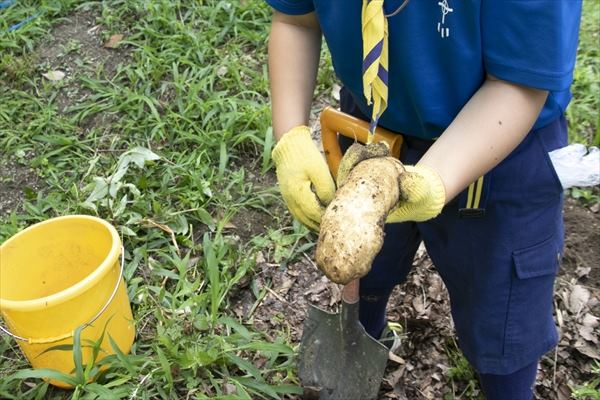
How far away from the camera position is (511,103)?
1.22 m

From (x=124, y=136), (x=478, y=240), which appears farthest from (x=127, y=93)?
(x=478, y=240)

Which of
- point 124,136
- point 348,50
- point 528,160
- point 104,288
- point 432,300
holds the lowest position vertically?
point 432,300

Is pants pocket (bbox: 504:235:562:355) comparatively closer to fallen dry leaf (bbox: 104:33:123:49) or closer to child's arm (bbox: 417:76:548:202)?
child's arm (bbox: 417:76:548:202)

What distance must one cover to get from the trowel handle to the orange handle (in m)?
0.27

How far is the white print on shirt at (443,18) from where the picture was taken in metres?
1.21

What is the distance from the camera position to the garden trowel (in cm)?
163

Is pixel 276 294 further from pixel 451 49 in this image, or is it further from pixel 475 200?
pixel 451 49

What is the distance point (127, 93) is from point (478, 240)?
195 centimetres

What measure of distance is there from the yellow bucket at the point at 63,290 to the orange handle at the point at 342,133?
0.68 m

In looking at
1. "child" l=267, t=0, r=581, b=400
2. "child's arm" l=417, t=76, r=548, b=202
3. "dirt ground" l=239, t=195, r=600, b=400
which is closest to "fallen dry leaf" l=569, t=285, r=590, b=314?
"dirt ground" l=239, t=195, r=600, b=400

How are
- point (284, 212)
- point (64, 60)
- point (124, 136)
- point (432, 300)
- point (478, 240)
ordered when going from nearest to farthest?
point (478, 240)
point (432, 300)
point (284, 212)
point (124, 136)
point (64, 60)

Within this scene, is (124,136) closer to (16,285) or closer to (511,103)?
(16,285)

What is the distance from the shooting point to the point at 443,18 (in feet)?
4.03

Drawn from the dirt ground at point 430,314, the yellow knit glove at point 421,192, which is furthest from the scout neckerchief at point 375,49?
the dirt ground at point 430,314
